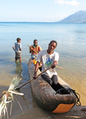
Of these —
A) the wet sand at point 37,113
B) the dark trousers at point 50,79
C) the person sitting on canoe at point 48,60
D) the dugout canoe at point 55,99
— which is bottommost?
the wet sand at point 37,113

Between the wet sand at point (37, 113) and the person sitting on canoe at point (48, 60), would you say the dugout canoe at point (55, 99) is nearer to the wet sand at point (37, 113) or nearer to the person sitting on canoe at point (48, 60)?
the wet sand at point (37, 113)

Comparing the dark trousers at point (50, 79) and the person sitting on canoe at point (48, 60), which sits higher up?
the person sitting on canoe at point (48, 60)

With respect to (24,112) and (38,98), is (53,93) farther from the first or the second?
(24,112)

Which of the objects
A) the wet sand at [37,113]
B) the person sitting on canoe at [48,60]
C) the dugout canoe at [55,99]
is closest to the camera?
the dugout canoe at [55,99]

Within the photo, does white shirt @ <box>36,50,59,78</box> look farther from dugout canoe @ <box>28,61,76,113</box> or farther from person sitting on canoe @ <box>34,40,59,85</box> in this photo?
dugout canoe @ <box>28,61,76,113</box>

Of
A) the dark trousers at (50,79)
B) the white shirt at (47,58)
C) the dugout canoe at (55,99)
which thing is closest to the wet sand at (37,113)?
the dugout canoe at (55,99)

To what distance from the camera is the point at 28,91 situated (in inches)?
232

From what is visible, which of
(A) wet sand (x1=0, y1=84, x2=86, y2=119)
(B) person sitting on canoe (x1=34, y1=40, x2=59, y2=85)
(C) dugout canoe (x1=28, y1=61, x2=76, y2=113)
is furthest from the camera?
(B) person sitting on canoe (x1=34, y1=40, x2=59, y2=85)

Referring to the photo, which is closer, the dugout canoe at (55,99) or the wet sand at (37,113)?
the dugout canoe at (55,99)

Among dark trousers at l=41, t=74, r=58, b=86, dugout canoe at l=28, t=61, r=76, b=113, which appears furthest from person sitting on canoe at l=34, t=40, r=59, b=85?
dugout canoe at l=28, t=61, r=76, b=113

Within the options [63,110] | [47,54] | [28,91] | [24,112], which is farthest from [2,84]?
[63,110]

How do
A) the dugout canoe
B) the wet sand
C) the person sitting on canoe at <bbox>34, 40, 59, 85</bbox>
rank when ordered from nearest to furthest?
the dugout canoe < the wet sand < the person sitting on canoe at <bbox>34, 40, 59, 85</bbox>

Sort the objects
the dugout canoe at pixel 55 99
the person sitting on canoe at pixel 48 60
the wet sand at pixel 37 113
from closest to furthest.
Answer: the dugout canoe at pixel 55 99 → the wet sand at pixel 37 113 → the person sitting on canoe at pixel 48 60

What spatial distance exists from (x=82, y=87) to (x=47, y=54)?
3.09 metres
